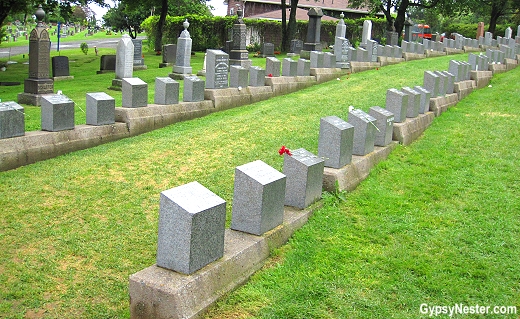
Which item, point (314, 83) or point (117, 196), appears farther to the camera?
point (314, 83)

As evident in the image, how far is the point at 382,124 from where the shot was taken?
8859 mm

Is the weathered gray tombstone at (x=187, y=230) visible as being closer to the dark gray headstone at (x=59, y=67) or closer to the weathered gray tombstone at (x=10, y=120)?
the weathered gray tombstone at (x=10, y=120)

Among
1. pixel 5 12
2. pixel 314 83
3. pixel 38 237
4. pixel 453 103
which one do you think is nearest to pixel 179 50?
pixel 314 83

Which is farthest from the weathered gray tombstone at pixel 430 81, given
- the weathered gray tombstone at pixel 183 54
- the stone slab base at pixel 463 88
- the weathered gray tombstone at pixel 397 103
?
the weathered gray tombstone at pixel 183 54

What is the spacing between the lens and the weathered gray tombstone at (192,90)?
12.8 meters

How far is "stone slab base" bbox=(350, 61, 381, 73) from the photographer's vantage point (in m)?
19.6

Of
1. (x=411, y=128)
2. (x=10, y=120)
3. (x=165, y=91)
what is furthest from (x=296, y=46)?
(x=10, y=120)

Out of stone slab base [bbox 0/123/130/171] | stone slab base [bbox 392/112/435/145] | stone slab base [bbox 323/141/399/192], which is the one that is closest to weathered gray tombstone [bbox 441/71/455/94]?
stone slab base [bbox 392/112/435/145]

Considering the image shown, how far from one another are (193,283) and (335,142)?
3.36 meters

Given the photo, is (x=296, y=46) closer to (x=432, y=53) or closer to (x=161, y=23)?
(x=432, y=53)

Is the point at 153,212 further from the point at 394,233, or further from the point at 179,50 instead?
the point at 179,50

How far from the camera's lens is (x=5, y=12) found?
21453 millimetres

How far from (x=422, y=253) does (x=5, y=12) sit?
20.6 m

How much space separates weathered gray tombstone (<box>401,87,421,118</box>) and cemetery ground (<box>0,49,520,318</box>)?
1.82 ft
